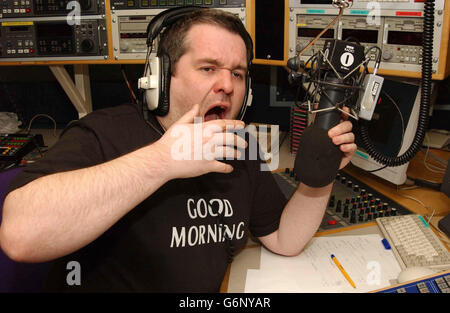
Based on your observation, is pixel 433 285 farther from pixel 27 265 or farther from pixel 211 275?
pixel 27 265

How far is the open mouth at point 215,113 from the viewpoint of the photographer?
0.96m

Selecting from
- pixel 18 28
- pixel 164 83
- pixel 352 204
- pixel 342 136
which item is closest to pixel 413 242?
pixel 352 204

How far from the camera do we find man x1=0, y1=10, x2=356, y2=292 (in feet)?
2.16

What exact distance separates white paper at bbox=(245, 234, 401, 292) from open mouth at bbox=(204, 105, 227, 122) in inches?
14.9

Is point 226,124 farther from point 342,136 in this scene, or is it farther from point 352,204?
point 352,204

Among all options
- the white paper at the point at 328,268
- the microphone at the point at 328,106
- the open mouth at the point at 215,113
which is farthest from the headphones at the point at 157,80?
the white paper at the point at 328,268

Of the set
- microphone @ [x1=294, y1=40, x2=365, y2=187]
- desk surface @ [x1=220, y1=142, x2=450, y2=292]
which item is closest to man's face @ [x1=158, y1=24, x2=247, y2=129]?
microphone @ [x1=294, y1=40, x2=365, y2=187]

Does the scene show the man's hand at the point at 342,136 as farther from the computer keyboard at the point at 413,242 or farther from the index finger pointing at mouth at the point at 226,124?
the computer keyboard at the point at 413,242

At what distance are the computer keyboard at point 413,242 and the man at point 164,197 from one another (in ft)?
0.71

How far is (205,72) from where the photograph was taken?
3.03 feet

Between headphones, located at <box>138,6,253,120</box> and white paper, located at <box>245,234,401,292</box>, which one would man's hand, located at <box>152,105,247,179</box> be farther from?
white paper, located at <box>245,234,401,292</box>

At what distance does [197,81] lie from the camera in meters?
0.91

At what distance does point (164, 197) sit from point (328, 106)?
42 centimetres

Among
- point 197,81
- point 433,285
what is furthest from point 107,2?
point 433,285
